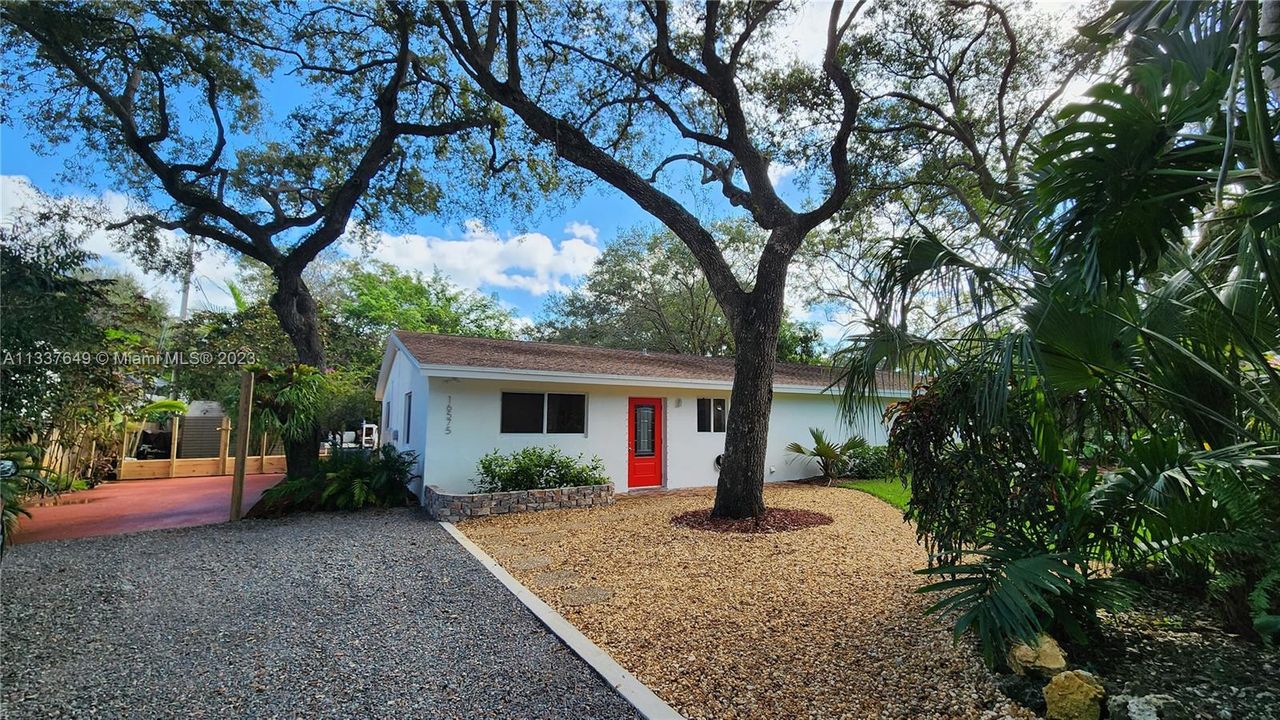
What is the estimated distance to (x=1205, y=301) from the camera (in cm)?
329

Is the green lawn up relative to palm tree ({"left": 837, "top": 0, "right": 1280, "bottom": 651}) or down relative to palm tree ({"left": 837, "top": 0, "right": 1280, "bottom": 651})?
down

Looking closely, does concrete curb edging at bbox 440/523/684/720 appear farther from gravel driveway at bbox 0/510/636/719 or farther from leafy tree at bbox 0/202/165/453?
leafy tree at bbox 0/202/165/453

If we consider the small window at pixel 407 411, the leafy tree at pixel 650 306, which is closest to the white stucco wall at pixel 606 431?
the small window at pixel 407 411

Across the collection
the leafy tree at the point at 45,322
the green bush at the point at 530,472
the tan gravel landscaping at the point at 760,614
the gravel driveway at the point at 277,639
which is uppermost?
the leafy tree at the point at 45,322

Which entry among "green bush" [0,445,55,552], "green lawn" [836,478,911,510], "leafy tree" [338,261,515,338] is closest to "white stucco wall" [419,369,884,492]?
"green lawn" [836,478,911,510]

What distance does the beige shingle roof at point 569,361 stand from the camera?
30.9 feet

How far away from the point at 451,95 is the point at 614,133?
4.71 m

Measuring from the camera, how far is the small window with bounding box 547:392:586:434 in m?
10.1

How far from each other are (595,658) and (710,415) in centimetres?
874

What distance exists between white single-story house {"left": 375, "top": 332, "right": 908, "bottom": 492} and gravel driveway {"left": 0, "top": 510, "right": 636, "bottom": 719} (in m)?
3.12

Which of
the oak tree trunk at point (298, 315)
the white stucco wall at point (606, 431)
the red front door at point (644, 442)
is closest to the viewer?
the white stucco wall at point (606, 431)

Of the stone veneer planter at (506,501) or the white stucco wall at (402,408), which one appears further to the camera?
the white stucco wall at (402,408)

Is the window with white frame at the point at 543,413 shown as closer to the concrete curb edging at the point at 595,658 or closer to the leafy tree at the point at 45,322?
the concrete curb edging at the point at 595,658

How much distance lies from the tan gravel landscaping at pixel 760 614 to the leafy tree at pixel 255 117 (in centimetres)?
737
